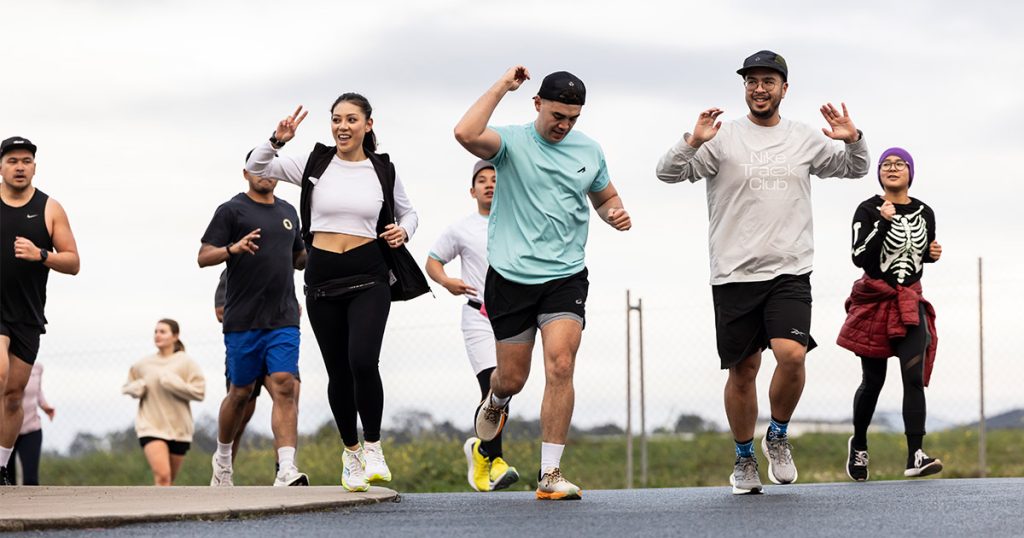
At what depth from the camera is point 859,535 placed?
6.09 metres

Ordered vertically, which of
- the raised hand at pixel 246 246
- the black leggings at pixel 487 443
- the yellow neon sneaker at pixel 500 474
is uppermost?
the raised hand at pixel 246 246

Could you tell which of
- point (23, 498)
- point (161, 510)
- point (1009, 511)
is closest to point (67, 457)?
point (23, 498)

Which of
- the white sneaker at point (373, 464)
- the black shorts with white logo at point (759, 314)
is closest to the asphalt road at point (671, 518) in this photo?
the white sneaker at point (373, 464)

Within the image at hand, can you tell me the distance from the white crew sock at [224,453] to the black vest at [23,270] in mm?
2226

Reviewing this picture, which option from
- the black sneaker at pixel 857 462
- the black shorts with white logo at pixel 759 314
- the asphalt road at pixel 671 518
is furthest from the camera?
the black sneaker at pixel 857 462

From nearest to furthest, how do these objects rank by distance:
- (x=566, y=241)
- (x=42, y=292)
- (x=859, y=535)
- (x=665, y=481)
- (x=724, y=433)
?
(x=859, y=535) → (x=566, y=241) → (x=42, y=292) → (x=665, y=481) → (x=724, y=433)

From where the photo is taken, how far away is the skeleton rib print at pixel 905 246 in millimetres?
10883

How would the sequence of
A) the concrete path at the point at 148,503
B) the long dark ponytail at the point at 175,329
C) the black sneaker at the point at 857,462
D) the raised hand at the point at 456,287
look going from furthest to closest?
the long dark ponytail at the point at 175,329, the black sneaker at the point at 857,462, the raised hand at the point at 456,287, the concrete path at the point at 148,503

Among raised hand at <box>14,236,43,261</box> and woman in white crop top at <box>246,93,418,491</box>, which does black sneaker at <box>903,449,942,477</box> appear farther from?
raised hand at <box>14,236,43,261</box>

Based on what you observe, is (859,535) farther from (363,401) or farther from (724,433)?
(724,433)

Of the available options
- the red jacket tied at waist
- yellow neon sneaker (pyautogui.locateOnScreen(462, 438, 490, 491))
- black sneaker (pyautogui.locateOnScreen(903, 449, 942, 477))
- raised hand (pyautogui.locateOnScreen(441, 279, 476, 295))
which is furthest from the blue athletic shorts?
black sneaker (pyautogui.locateOnScreen(903, 449, 942, 477))

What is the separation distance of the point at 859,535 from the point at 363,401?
11.7 ft

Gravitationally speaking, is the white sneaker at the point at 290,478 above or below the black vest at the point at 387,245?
below

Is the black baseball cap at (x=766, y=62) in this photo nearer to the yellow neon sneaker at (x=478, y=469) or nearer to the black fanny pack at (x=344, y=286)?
the black fanny pack at (x=344, y=286)
